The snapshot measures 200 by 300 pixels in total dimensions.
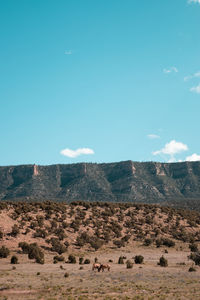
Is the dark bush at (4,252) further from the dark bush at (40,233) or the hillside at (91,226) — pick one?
the dark bush at (40,233)

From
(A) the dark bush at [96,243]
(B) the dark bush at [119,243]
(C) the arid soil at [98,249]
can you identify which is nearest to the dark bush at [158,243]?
(C) the arid soil at [98,249]

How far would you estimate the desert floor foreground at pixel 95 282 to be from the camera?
63.8 ft

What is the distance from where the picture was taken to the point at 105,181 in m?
161

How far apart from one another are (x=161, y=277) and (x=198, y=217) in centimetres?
4230

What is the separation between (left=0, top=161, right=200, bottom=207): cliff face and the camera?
459ft

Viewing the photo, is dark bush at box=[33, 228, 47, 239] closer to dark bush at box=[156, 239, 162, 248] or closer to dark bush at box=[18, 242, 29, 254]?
dark bush at box=[18, 242, 29, 254]

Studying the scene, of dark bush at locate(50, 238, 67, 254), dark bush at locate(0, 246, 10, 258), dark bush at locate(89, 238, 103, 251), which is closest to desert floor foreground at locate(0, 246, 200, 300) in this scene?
dark bush at locate(0, 246, 10, 258)

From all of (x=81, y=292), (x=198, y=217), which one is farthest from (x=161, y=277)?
(x=198, y=217)

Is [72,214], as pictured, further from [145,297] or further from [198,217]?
[145,297]

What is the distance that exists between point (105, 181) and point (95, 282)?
452ft

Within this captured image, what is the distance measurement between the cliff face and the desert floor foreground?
101160mm

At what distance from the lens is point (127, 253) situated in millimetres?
41625

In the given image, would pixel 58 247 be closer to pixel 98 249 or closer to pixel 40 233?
pixel 40 233

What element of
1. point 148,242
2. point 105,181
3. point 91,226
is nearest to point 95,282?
point 148,242
